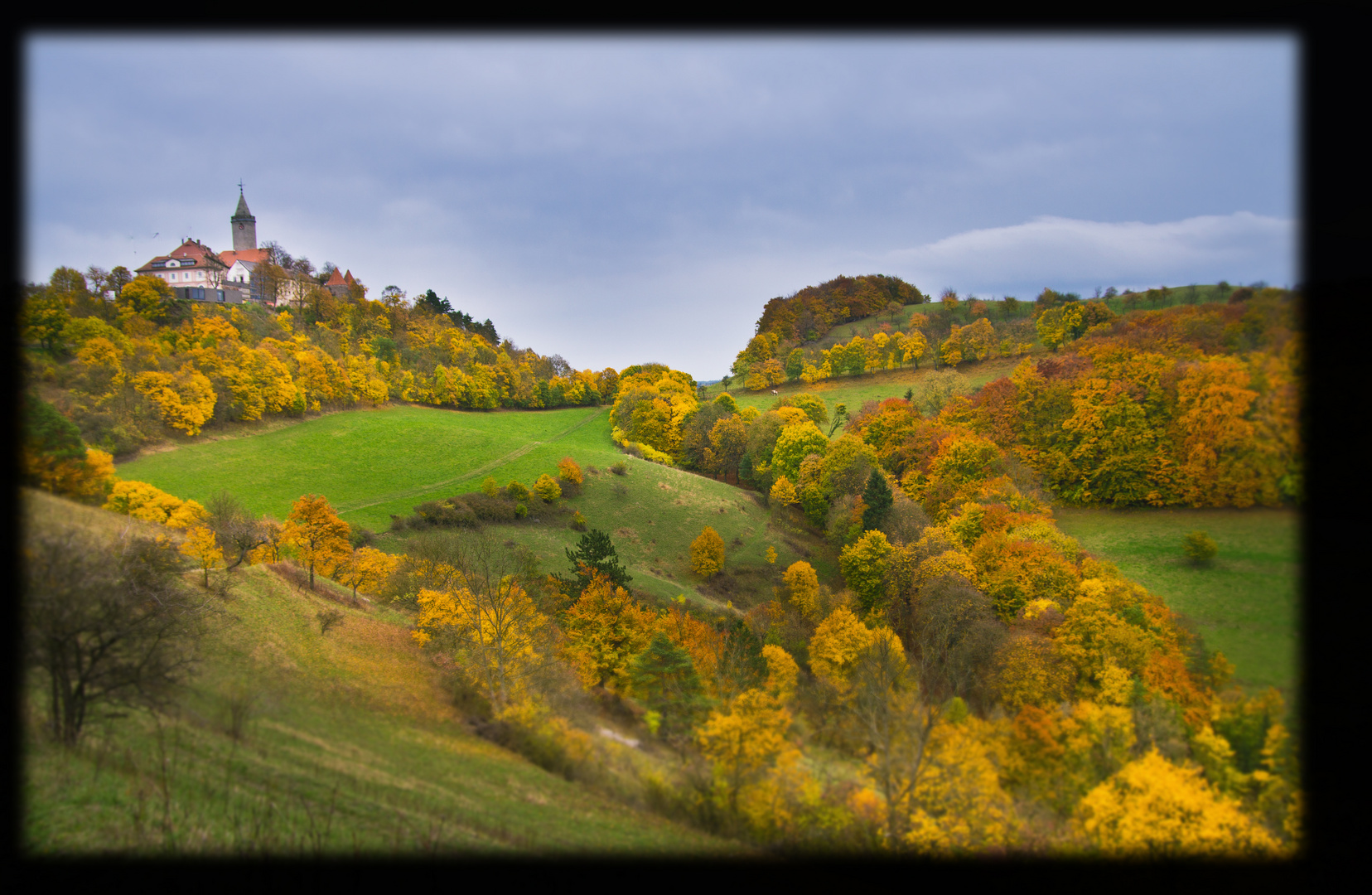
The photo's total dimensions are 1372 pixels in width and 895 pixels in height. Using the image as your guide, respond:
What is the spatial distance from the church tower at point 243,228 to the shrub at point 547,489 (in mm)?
60866

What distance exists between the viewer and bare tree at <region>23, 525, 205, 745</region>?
768 cm

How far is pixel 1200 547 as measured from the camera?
50.8 ft

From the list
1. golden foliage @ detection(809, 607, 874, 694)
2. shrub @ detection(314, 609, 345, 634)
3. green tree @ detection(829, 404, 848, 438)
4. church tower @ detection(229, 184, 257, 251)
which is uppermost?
church tower @ detection(229, 184, 257, 251)

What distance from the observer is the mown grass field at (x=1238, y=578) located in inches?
377

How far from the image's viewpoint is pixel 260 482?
29.2 meters

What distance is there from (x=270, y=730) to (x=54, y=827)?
4.32 metres

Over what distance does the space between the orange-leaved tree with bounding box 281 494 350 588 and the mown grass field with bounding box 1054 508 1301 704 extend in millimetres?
26587

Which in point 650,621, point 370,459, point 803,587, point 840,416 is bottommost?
point 803,587

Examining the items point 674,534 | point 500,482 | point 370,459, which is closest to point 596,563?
point 674,534

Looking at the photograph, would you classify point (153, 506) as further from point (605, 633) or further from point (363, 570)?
point (605, 633)

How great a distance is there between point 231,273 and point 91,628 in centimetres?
6715

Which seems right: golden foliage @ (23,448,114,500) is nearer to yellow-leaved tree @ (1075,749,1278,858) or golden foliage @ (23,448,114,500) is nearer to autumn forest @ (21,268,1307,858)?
autumn forest @ (21,268,1307,858)

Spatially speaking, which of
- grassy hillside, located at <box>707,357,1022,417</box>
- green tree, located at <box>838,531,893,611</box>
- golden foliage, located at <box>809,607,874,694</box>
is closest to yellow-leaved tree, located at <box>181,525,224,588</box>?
golden foliage, located at <box>809,607,874,694</box>

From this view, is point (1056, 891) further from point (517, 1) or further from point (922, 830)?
point (517, 1)
